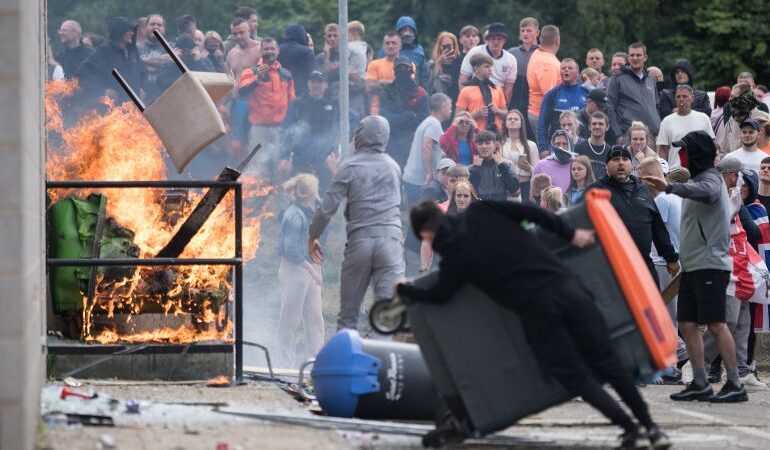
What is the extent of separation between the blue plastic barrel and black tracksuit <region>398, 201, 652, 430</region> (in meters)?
1.08

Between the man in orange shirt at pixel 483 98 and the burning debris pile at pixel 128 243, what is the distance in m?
6.03

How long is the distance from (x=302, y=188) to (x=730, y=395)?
18.2 ft

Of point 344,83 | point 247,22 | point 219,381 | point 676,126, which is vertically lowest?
point 219,381

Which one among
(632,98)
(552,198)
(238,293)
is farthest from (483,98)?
(238,293)

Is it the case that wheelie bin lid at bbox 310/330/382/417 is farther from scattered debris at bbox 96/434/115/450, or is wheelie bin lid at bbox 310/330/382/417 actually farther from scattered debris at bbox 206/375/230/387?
scattered debris at bbox 96/434/115/450

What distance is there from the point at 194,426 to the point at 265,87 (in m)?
9.18

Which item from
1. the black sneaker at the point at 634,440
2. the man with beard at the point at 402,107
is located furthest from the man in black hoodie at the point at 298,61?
the black sneaker at the point at 634,440

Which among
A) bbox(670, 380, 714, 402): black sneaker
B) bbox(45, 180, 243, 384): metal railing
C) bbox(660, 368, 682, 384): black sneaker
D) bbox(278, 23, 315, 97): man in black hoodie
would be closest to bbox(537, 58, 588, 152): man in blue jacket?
bbox(278, 23, 315, 97): man in black hoodie

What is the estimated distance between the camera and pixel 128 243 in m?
11.9

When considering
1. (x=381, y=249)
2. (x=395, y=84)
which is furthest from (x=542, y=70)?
(x=381, y=249)

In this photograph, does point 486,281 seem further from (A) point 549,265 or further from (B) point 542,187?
(B) point 542,187

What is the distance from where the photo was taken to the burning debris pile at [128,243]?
11703mm

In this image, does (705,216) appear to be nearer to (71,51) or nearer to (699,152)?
(699,152)

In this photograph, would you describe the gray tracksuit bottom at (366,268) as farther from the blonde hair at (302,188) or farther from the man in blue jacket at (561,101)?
the man in blue jacket at (561,101)
